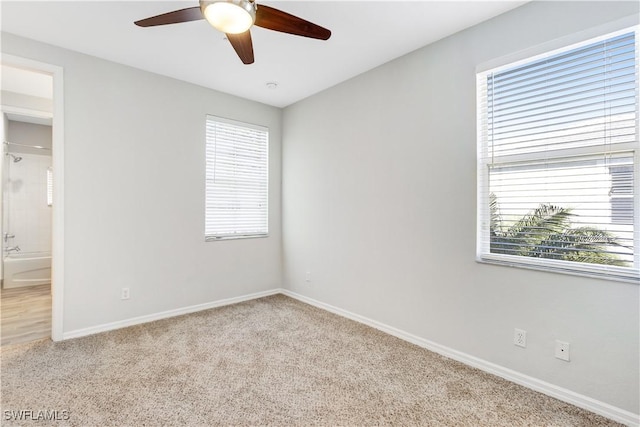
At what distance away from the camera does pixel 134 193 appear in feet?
10.2

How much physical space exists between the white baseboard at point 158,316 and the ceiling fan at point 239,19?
2712mm

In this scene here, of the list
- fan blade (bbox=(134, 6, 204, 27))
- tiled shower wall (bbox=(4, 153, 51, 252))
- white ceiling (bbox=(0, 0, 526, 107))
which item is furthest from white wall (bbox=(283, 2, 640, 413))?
tiled shower wall (bbox=(4, 153, 51, 252))

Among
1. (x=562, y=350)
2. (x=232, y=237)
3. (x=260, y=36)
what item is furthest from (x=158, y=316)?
(x=562, y=350)

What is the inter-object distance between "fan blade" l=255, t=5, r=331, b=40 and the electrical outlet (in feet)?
8.02

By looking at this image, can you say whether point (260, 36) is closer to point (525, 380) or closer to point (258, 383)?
point (258, 383)

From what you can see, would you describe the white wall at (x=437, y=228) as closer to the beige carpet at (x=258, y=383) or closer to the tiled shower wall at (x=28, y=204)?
the beige carpet at (x=258, y=383)

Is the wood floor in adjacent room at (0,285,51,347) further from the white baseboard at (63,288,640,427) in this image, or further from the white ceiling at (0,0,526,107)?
the white ceiling at (0,0,526,107)

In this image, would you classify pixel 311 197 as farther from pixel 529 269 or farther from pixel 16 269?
pixel 16 269

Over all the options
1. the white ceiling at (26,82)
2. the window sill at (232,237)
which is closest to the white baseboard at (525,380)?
the window sill at (232,237)

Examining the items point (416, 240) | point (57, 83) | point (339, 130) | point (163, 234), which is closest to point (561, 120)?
point (416, 240)

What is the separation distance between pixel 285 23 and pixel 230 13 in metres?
0.36

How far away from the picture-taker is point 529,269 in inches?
80.9

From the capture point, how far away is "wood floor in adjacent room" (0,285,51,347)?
283 centimetres

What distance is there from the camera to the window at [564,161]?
1728mm
